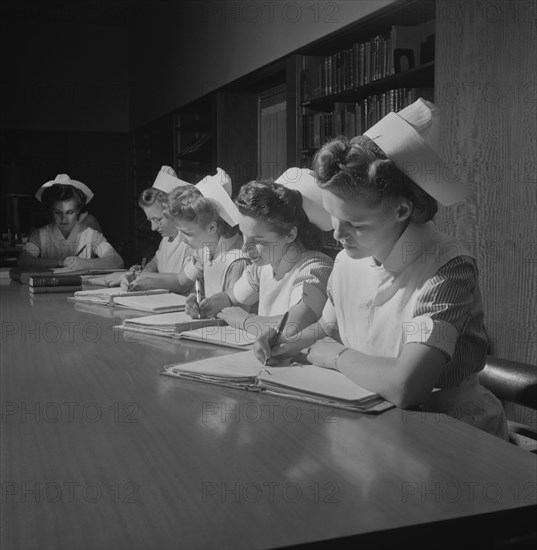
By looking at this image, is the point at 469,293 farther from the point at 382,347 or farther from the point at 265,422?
the point at 265,422

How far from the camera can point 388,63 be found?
394 cm

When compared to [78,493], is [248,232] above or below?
above

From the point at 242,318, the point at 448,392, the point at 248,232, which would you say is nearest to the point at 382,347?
the point at 448,392

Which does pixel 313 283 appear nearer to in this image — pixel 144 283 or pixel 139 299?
A: pixel 139 299

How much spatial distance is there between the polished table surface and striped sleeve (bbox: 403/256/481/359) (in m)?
0.19

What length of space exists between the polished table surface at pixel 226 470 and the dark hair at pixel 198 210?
5.72ft

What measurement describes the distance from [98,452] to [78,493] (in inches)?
7.4

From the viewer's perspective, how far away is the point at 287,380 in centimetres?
161

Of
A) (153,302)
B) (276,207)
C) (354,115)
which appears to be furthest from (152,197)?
(276,207)

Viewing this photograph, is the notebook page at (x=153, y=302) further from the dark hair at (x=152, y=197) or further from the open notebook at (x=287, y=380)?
the dark hair at (x=152, y=197)

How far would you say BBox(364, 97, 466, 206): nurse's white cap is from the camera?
1.64 metres

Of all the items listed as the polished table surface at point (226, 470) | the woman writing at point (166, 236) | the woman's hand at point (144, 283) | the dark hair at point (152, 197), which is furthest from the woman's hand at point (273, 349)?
the dark hair at point (152, 197)

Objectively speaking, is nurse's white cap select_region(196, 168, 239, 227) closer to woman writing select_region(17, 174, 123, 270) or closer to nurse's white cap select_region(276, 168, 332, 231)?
nurse's white cap select_region(276, 168, 332, 231)

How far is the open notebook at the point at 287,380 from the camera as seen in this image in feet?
4.91
